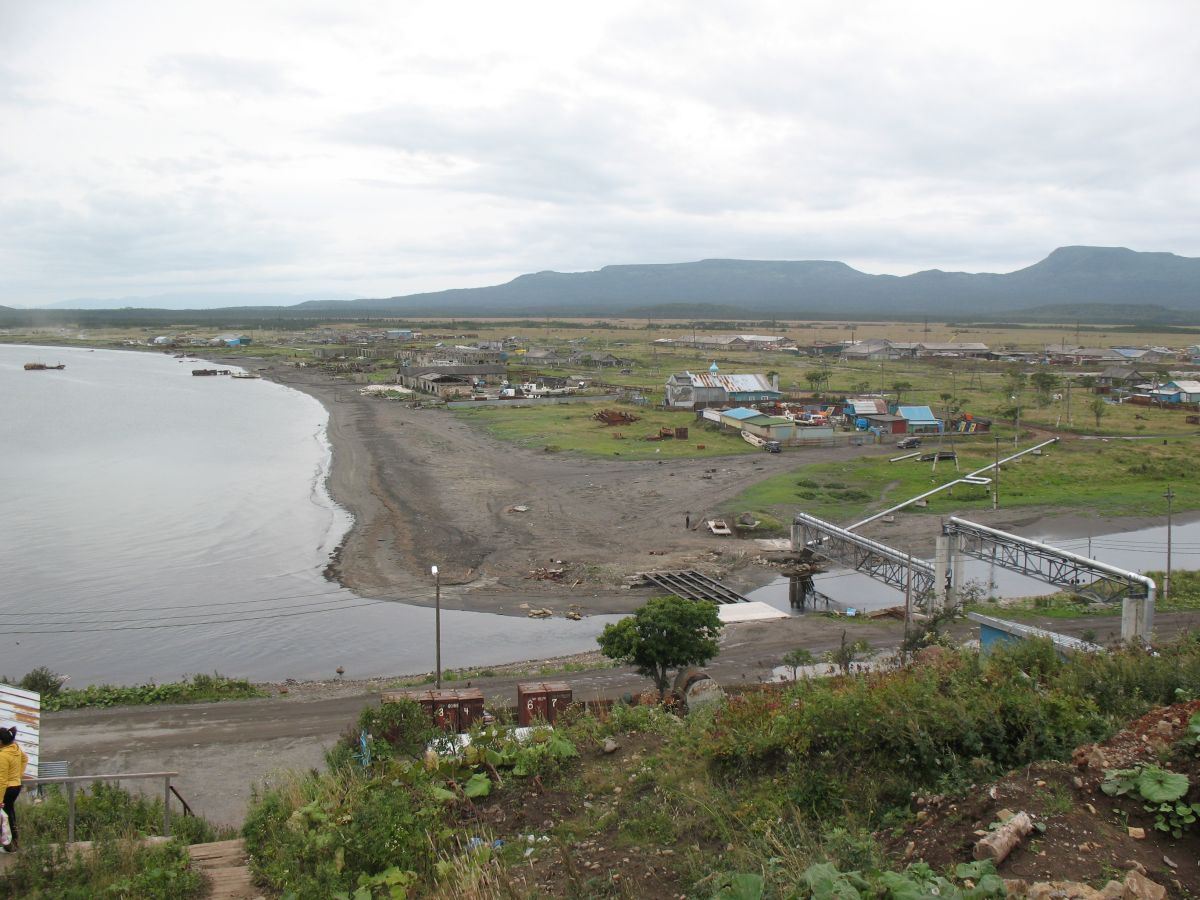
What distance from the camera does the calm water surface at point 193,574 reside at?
75.3 ft

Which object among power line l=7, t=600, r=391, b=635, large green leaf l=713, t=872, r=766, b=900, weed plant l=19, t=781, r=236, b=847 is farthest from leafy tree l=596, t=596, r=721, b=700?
power line l=7, t=600, r=391, b=635

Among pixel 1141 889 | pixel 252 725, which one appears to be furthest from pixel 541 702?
pixel 1141 889

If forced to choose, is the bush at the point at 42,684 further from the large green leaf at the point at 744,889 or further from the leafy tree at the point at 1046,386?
the leafy tree at the point at 1046,386

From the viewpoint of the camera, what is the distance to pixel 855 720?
7605mm

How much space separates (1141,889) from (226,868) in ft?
23.3

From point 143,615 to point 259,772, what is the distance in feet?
44.9

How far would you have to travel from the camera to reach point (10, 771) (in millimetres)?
7480

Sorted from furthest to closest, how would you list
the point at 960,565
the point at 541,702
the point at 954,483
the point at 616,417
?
the point at 616,417 < the point at 954,483 < the point at 960,565 < the point at 541,702

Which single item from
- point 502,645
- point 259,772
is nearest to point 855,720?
point 259,772

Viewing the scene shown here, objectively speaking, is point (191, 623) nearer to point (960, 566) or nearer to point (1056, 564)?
point (960, 566)

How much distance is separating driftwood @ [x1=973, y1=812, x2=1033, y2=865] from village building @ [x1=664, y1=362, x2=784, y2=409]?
61.0 metres

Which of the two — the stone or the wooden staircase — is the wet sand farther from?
the stone

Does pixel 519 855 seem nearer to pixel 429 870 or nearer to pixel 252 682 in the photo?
pixel 429 870

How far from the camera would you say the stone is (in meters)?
4.66
